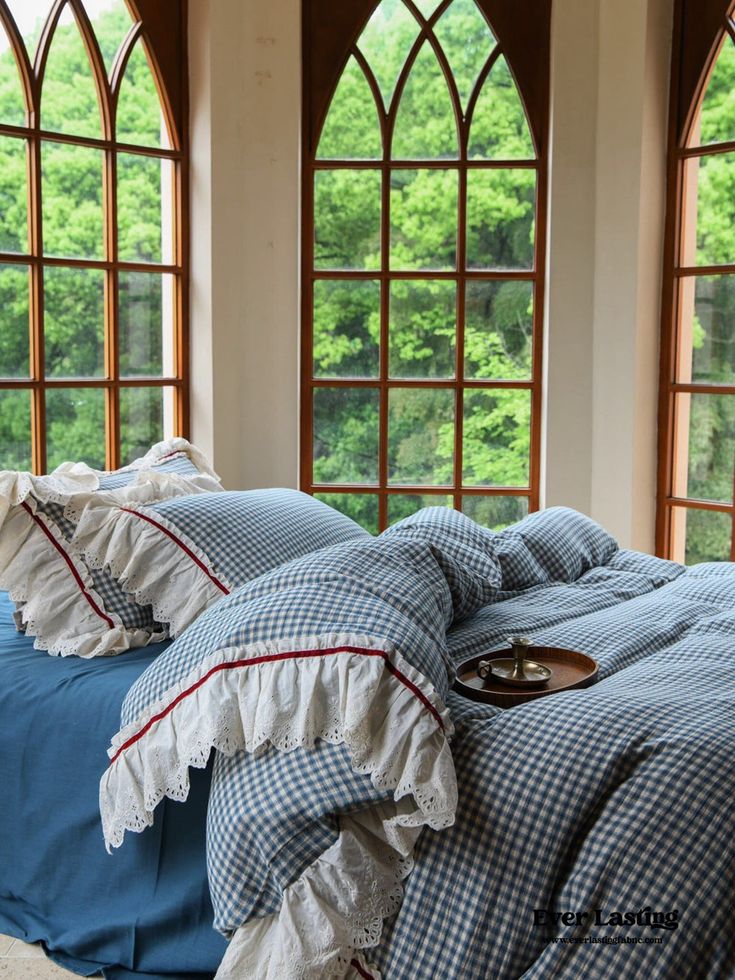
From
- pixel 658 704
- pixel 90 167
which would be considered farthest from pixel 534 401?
pixel 658 704

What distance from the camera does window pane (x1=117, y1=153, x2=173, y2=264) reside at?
3.77m

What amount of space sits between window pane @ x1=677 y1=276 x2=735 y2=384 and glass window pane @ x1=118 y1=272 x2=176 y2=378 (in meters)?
1.91

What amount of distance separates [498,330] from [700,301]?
75 centimetres

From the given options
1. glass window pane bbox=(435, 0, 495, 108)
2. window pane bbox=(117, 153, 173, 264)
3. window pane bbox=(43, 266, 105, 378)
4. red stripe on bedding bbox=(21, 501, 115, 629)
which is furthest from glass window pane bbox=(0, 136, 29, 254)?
glass window pane bbox=(435, 0, 495, 108)

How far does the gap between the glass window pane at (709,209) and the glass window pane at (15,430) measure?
2424mm

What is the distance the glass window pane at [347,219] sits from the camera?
408 cm

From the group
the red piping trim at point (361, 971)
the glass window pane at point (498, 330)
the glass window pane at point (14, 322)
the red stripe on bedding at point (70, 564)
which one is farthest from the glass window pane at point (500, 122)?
the red piping trim at point (361, 971)

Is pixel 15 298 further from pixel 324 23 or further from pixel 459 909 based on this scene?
pixel 459 909

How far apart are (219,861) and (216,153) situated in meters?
2.90

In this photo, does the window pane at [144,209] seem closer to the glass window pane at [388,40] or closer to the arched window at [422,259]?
the arched window at [422,259]

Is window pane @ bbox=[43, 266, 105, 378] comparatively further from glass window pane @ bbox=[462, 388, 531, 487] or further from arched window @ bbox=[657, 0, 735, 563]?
arched window @ bbox=[657, 0, 735, 563]

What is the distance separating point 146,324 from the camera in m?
3.88

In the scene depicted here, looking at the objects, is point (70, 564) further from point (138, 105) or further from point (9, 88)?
point (138, 105)

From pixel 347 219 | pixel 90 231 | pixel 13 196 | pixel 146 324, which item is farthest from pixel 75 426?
pixel 347 219
